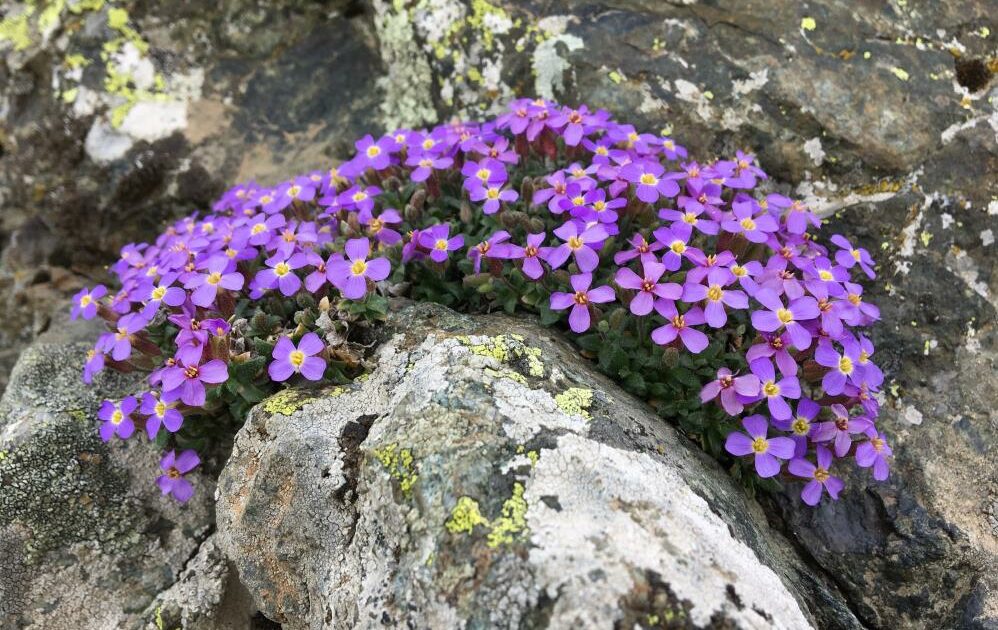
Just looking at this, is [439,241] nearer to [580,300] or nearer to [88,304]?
[580,300]

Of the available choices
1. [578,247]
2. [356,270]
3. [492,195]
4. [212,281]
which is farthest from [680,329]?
[212,281]

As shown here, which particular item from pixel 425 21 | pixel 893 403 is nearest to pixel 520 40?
pixel 425 21

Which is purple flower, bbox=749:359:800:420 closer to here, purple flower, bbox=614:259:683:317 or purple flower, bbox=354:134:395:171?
purple flower, bbox=614:259:683:317

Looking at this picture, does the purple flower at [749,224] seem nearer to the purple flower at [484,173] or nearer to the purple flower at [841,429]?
the purple flower at [841,429]

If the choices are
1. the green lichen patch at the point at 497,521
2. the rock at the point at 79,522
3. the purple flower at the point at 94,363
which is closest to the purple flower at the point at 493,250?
the green lichen patch at the point at 497,521

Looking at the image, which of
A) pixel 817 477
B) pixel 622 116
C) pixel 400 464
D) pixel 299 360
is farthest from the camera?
pixel 622 116

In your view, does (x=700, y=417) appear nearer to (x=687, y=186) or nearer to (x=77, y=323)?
(x=687, y=186)
